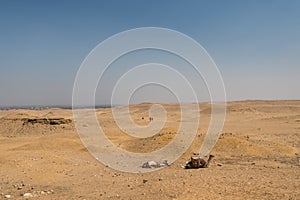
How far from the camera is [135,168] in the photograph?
13961 millimetres

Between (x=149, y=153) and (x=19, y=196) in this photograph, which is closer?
(x=19, y=196)

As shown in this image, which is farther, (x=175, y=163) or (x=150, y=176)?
(x=175, y=163)

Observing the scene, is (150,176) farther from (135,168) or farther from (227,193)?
(227,193)

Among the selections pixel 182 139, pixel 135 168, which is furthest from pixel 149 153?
pixel 135 168

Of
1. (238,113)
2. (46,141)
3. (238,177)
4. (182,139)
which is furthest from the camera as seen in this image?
(238,113)

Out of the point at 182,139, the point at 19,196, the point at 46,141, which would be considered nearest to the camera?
the point at 19,196

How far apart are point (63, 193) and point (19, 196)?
124cm

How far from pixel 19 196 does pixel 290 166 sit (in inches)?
382

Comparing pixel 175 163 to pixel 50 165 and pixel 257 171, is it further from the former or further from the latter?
pixel 50 165

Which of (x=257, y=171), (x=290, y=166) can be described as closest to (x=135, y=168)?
(x=257, y=171)

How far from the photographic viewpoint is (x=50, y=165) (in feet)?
47.8

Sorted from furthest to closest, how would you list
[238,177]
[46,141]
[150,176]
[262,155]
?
[46,141] < [262,155] < [150,176] < [238,177]

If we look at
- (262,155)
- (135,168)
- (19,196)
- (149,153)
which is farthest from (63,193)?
(262,155)

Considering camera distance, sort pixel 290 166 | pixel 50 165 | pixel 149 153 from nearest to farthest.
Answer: pixel 290 166 → pixel 50 165 → pixel 149 153
